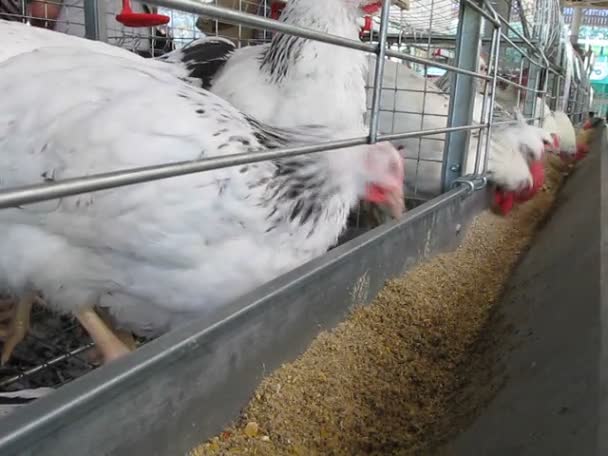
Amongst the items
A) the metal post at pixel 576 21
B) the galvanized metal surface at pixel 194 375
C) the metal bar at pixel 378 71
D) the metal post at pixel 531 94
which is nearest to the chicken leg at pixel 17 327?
the galvanized metal surface at pixel 194 375

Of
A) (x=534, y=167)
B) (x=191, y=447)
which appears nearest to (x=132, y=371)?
(x=191, y=447)

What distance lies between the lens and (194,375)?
54cm

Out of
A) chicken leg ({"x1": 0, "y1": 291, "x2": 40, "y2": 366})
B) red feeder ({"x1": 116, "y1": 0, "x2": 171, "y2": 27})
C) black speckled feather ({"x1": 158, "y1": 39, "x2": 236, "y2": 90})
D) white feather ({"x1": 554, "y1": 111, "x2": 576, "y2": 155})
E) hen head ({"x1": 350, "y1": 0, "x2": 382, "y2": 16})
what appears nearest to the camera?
chicken leg ({"x1": 0, "y1": 291, "x2": 40, "y2": 366})

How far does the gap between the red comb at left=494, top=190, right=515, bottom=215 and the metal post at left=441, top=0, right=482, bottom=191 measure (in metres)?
0.32

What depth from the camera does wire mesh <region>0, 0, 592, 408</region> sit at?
3.35 feet

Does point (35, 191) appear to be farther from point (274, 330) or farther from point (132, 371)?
point (274, 330)

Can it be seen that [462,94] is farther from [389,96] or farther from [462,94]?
[389,96]

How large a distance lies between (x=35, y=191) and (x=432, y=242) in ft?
3.27

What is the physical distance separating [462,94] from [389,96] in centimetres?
46

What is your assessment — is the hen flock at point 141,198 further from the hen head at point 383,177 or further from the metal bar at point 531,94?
the metal bar at point 531,94

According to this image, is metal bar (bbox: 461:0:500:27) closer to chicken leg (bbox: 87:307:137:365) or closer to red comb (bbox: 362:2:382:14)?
red comb (bbox: 362:2:382:14)

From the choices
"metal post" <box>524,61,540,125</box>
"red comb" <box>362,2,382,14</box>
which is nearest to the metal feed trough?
"red comb" <box>362,2,382,14</box>

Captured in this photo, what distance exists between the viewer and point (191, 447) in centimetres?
55

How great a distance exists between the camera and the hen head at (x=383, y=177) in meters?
1.09
